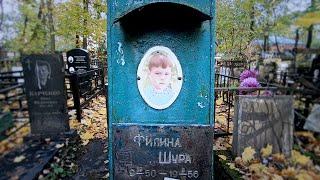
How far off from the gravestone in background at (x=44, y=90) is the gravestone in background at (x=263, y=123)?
1552 mm

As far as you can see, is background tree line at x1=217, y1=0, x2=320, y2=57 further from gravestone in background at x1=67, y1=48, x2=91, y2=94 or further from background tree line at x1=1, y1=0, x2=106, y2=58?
gravestone in background at x1=67, y1=48, x2=91, y2=94

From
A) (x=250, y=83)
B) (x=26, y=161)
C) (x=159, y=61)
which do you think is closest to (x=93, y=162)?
(x=159, y=61)

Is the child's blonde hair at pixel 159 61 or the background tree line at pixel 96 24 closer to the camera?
the background tree line at pixel 96 24

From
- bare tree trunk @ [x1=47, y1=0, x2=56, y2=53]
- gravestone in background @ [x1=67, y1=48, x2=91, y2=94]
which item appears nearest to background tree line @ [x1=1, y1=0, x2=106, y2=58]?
bare tree trunk @ [x1=47, y1=0, x2=56, y2=53]

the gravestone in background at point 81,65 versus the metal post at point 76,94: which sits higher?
the gravestone in background at point 81,65

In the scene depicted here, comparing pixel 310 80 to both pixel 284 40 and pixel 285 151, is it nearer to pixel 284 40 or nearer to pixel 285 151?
pixel 284 40

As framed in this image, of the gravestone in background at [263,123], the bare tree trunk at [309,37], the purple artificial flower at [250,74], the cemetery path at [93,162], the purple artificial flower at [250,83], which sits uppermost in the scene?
the bare tree trunk at [309,37]

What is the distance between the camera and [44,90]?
191cm

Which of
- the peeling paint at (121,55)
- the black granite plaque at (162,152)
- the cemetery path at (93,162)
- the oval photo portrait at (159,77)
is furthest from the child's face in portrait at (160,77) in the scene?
the cemetery path at (93,162)

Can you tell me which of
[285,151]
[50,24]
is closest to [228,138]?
[285,151]

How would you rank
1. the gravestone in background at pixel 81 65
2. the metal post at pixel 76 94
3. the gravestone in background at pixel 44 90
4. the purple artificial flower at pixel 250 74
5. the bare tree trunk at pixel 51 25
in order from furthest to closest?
the metal post at pixel 76 94
the gravestone in background at pixel 81 65
the purple artificial flower at pixel 250 74
the bare tree trunk at pixel 51 25
the gravestone in background at pixel 44 90

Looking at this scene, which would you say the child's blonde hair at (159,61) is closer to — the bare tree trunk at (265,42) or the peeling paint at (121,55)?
the peeling paint at (121,55)

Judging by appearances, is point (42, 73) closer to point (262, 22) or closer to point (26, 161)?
point (26, 161)

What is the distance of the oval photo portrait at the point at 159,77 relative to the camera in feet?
8.26
